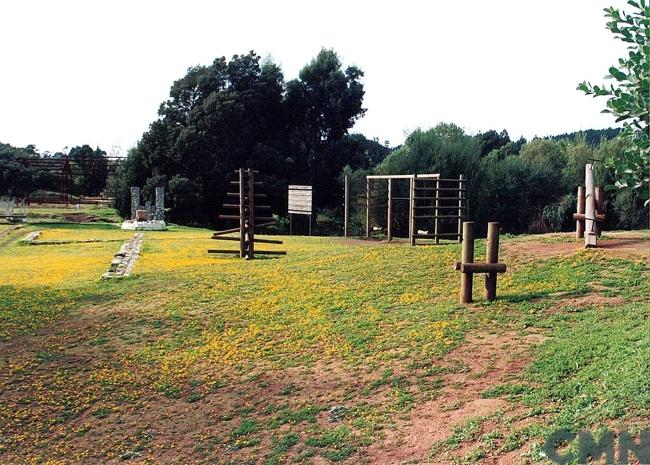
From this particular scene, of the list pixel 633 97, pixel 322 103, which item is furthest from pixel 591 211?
pixel 322 103

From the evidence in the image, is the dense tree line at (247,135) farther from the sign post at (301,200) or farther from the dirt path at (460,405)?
the dirt path at (460,405)

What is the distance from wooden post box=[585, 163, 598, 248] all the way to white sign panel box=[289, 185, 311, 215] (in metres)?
17.0

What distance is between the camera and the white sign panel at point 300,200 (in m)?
28.5

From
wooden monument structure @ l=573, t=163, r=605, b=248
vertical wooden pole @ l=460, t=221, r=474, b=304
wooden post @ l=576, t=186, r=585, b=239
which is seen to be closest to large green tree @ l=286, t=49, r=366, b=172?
wooden post @ l=576, t=186, r=585, b=239

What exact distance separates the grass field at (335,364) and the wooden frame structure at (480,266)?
0.21 metres

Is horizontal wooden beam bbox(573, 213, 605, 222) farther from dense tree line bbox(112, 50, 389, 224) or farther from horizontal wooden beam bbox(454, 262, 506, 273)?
dense tree line bbox(112, 50, 389, 224)

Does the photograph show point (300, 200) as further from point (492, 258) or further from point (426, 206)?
point (492, 258)

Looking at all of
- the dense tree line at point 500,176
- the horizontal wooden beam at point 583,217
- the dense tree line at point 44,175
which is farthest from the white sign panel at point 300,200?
the dense tree line at point 44,175

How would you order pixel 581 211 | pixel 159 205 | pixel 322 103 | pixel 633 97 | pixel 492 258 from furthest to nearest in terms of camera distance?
pixel 322 103, pixel 159 205, pixel 581 211, pixel 492 258, pixel 633 97

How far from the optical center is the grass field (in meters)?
5.75

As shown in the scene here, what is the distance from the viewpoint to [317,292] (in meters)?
11.8

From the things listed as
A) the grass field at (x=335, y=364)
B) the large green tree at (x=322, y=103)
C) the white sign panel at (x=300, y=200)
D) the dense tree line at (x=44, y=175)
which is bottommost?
the grass field at (x=335, y=364)

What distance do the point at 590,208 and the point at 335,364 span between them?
6.37 m

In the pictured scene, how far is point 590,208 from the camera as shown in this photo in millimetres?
11805
